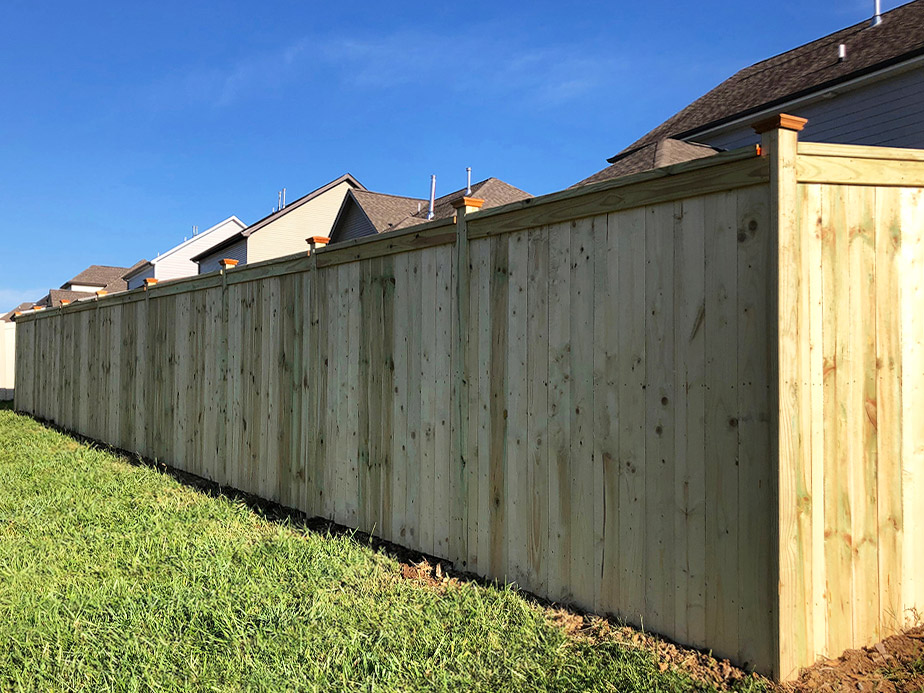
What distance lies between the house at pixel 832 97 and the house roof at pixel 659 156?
17 millimetres

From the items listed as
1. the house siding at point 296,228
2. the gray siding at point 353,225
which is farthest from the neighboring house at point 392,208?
the house siding at point 296,228

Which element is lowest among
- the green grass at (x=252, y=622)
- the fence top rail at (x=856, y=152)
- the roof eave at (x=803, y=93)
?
the green grass at (x=252, y=622)

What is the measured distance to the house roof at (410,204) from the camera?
20.5 meters

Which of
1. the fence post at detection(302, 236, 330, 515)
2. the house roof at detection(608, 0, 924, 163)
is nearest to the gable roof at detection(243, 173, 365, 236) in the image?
the house roof at detection(608, 0, 924, 163)

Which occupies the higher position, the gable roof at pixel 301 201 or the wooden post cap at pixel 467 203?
the gable roof at pixel 301 201

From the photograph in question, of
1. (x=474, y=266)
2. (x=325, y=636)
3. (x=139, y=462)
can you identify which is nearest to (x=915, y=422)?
(x=474, y=266)

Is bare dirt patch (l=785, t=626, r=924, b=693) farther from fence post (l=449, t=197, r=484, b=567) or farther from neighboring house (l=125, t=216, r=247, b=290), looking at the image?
neighboring house (l=125, t=216, r=247, b=290)

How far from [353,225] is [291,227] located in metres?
4.36

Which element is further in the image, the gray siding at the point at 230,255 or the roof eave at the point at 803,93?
the gray siding at the point at 230,255

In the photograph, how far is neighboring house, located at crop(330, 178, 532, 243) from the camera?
20688mm

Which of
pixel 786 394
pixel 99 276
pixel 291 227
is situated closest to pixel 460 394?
pixel 786 394

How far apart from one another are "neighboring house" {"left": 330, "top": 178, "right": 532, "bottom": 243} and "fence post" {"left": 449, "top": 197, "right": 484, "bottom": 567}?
16.2 metres

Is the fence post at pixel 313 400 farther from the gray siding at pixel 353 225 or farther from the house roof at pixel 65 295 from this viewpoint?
the house roof at pixel 65 295

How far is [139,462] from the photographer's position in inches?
307
